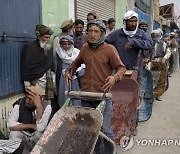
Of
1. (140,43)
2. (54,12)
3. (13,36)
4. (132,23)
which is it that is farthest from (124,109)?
(54,12)

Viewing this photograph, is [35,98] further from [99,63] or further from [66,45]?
[66,45]

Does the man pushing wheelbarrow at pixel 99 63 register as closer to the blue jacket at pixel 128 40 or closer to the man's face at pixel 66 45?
the man's face at pixel 66 45

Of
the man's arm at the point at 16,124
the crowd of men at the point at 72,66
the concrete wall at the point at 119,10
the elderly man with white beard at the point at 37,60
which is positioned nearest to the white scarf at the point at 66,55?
the crowd of men at the point at 72,66

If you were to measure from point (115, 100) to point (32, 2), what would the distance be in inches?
81.7

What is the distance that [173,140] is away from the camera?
4145mm

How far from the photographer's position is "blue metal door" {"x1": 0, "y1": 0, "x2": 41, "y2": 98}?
3.83 metres

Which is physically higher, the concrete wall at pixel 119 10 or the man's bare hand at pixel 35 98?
the concrete wall at pixel 119 10

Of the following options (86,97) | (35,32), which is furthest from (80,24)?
(86,97)

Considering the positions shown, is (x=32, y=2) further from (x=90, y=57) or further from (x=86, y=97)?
(x=86, y=97)

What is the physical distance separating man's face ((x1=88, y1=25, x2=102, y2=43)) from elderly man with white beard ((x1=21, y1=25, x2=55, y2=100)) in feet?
4.80

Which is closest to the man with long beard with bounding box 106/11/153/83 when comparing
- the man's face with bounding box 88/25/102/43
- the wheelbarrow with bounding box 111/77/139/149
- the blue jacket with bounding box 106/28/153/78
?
the blue jacket with bounding box 106/28/153/78

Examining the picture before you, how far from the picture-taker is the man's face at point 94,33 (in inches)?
112

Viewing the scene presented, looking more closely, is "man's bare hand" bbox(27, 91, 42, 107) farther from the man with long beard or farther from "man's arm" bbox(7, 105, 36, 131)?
the man with long beard

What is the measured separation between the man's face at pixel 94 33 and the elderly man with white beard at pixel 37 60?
1.46 metres
